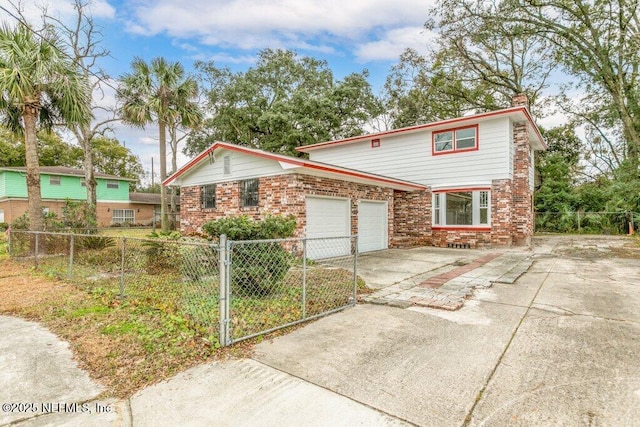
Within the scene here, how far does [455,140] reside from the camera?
12852mm

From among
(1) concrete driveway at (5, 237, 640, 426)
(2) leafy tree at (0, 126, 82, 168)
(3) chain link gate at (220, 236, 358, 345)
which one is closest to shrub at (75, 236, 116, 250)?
(1) concrete driveway at (5, 237, 640, 426)

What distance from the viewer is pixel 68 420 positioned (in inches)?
→ 86.3

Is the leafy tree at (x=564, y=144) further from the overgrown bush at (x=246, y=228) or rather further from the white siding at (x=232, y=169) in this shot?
the overgrown bush at (x=246, y=228)

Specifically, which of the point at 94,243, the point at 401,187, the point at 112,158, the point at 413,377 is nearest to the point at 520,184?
the point at 401,187

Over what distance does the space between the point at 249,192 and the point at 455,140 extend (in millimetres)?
8112

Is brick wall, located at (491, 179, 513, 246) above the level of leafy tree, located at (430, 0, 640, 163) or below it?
below

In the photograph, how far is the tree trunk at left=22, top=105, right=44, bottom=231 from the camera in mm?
9180

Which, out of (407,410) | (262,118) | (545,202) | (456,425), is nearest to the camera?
(456,425)

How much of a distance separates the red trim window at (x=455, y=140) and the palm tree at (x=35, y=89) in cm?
1201

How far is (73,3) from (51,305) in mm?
16631

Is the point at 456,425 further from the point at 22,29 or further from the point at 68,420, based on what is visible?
the point at 22,29

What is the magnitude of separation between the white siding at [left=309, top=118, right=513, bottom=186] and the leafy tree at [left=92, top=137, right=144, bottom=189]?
29.4m

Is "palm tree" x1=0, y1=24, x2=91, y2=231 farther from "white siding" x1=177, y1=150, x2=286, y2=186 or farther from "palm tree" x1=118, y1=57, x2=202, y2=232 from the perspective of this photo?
"palm tree" x1=118, y1=57, x2=202, y2=232

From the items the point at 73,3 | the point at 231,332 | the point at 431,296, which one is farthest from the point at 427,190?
the point at 73,3
